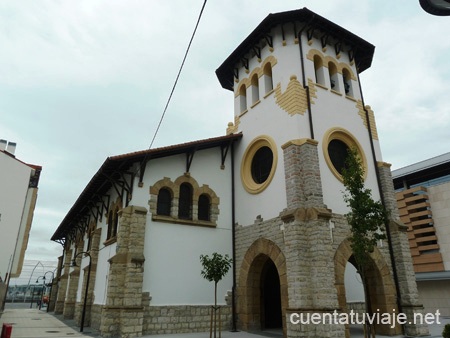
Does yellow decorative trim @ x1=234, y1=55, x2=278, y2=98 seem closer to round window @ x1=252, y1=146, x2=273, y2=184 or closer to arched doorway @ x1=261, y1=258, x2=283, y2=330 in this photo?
round window @ x1=252, y1=146, x2=273, y2=184

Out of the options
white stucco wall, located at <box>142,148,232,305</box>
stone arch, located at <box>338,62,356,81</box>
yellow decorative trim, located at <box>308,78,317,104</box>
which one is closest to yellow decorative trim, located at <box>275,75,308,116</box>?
yellow decorative trim, located at <box>308,78,317,104</box>

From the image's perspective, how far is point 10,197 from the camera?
20094 millimetres

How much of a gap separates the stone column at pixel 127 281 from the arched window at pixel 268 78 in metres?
7.74

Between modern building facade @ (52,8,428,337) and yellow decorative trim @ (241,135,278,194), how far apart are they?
0.17ft

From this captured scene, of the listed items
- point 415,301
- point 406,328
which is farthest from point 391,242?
point 406,328

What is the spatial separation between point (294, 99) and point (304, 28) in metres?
3.76

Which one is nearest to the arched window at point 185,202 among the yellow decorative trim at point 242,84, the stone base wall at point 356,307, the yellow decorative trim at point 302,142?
the yellow decorative trim at point 302,142

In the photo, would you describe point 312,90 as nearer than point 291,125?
No

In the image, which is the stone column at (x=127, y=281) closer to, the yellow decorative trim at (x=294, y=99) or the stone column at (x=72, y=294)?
the yellow decorative trim at (x=294, y=99)

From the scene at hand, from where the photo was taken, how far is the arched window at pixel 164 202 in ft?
42.5

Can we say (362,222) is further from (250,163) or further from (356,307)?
(250,163)

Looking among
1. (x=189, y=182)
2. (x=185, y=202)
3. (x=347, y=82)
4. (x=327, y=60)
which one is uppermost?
(x=327, y=60)

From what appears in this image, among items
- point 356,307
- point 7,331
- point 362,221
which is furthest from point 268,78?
point 7,331

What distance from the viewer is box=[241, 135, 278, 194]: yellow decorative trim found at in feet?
42.0
